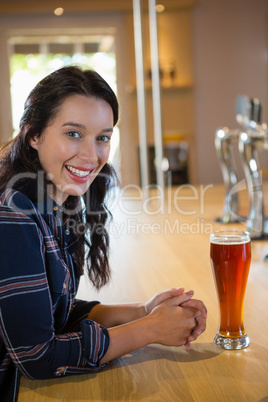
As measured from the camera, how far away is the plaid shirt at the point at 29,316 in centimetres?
68

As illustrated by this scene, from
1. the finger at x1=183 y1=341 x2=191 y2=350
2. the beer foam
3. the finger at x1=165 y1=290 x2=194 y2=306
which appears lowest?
the finger at x1=183 y1=341 x2=191 y2=350

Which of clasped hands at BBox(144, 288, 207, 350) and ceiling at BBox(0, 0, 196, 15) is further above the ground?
ceiling at BBox(0, 0, 196, 15)

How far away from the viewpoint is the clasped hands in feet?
2.49

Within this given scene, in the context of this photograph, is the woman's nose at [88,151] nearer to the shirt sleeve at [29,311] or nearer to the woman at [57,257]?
the woman at [57,257]

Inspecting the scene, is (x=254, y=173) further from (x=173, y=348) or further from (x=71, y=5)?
(x=71, y=5)

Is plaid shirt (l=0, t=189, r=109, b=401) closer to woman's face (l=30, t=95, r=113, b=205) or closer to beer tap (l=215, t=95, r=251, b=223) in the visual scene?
woman's face (l=30, t=95, r=113, b=205)

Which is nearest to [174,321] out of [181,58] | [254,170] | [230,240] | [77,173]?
[230,240]

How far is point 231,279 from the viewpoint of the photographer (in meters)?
0.78

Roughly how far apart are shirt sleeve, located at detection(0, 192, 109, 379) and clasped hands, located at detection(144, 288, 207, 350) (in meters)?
0.11

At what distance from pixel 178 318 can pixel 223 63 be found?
5321mm

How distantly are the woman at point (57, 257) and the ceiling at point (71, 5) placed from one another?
4952 mm

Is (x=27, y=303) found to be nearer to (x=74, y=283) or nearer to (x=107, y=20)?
(x=74, y=283)

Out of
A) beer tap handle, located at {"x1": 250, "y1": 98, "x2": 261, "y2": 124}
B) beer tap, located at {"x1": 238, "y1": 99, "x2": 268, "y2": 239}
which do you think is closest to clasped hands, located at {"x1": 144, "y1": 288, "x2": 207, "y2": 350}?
beer tap, located at {"x1": 238, "y1": 99, "x2": 268, "y2": 239}

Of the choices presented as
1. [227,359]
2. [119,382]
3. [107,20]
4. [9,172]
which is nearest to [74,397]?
[119,382]
